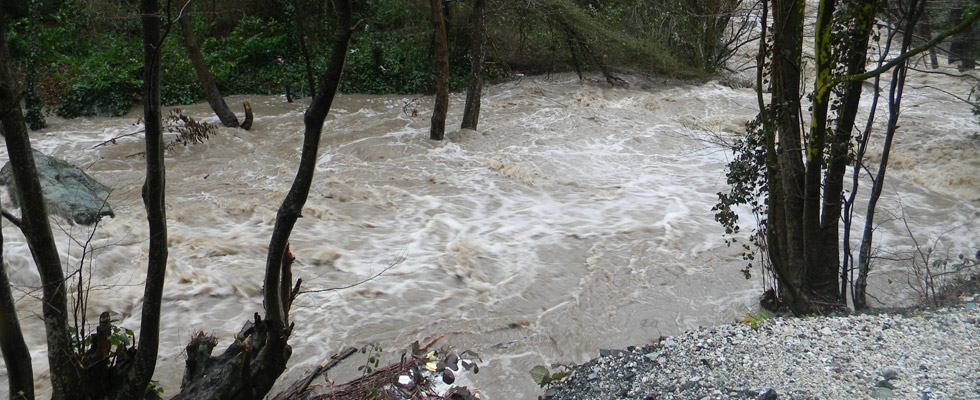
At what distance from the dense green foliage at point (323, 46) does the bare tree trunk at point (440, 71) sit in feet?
9.16

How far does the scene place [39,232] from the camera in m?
2.44

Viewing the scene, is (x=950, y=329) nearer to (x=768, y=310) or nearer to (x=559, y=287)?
(x=768, y=310)

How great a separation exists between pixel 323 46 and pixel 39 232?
15115mm

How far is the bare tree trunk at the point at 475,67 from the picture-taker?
35.2ft

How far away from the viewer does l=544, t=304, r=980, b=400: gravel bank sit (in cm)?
288

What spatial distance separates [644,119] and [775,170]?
27.6 ft

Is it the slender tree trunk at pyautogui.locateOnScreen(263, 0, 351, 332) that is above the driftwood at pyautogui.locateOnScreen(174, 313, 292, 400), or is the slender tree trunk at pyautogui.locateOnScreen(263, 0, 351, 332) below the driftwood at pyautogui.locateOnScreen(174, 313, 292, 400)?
above

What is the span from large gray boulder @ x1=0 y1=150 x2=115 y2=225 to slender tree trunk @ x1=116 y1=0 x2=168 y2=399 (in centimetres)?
489

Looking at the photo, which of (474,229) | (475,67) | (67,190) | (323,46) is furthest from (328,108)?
(323,46)

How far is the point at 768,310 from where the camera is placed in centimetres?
528

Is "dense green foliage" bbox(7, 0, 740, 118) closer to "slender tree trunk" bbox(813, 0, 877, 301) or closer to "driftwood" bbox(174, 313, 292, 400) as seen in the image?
"slender tree trunk" bbox(813, 0, 877, 301)

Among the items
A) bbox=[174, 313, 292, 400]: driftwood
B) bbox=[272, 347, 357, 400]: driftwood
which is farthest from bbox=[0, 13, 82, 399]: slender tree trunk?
bbox=[272, 347, 357, 400]: driftwood

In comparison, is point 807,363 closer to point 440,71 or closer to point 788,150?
point 788,150

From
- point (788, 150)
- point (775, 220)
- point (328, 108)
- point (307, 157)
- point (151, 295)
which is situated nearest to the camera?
point (328, 108)
